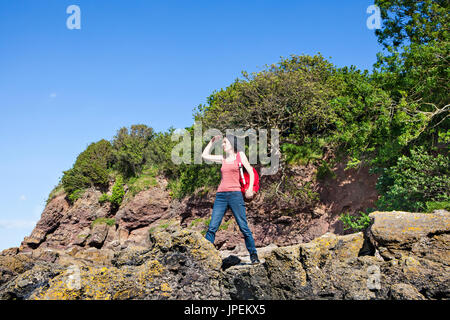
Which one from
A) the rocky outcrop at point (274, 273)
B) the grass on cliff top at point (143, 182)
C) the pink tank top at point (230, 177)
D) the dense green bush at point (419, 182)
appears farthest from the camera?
the grass on cliff top at point (143, 182)

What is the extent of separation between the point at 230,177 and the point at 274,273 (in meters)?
1.98

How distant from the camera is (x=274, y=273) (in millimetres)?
4512

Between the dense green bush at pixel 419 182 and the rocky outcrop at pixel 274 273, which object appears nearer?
the rocky outcrop at pixel 274 273

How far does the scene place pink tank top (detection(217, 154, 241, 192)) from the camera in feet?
19.5

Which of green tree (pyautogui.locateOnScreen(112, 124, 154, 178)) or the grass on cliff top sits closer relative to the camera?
the grass on cliff top

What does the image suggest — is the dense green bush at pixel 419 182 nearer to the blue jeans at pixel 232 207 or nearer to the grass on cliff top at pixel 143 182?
the blue jeans at pixel 232 207

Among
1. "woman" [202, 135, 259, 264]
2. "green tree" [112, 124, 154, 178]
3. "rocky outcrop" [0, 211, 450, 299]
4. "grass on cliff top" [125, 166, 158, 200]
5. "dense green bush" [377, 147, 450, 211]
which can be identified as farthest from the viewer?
"green tree" [112, 124, 154, 178]

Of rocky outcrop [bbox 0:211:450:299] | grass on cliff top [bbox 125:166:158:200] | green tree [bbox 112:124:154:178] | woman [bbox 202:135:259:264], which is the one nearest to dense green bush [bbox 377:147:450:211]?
rocky outcrop [bbox 0:211:450:299]

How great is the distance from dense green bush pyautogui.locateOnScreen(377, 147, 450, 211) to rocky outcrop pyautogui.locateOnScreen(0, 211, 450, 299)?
651 cm

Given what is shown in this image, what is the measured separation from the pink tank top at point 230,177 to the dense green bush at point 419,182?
7463 millimetres

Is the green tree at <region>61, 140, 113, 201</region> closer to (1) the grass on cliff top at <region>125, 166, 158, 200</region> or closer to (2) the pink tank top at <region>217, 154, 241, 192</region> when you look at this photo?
(1) the grass on cliff top at <region>125, 166, 158, 200</region>

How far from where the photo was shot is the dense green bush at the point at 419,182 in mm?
11031

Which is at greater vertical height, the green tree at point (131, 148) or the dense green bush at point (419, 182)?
the green tree at point (131, 148)

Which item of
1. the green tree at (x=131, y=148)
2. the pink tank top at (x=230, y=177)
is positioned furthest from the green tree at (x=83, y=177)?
the pink tank top at (x=230, y=177)
